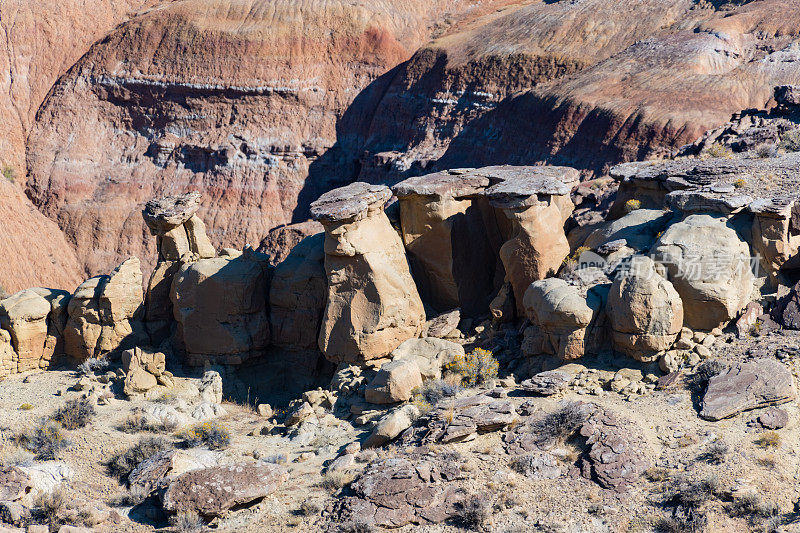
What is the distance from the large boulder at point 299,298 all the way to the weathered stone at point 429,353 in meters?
2.35

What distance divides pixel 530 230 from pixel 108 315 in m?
8.92

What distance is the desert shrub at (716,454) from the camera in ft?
36.8

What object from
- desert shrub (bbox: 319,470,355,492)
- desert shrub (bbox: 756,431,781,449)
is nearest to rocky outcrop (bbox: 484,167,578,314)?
desert shrub (bbox: 756,431,781,449)

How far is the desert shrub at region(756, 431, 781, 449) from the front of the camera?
11.3 m

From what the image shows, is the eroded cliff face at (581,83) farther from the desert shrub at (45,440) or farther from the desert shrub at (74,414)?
the desert shrub at (45,440)

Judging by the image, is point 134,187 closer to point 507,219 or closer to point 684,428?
point 507,219

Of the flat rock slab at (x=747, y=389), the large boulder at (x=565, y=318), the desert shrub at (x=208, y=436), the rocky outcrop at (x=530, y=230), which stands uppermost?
the rocky outcrop at (x=530, y=230)

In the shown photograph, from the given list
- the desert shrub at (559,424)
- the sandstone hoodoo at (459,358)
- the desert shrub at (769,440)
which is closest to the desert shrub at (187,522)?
the sandstone hoodoo at (459,358)

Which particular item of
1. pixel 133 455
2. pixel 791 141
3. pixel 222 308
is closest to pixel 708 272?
pixel 791 141

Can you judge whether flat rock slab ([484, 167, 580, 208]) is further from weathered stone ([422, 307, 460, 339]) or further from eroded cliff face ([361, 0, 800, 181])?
eroded cliff face ([361, 0, 800, 181])

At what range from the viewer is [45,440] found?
45.5ft

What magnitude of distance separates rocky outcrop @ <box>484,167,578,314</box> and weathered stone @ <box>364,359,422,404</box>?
9.28 feet

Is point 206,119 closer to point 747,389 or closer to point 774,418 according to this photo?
point 747,389

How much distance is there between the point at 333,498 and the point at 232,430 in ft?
12.5
